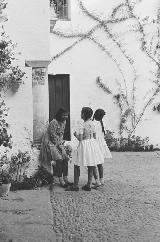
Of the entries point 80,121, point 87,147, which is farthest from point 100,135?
point 80,121

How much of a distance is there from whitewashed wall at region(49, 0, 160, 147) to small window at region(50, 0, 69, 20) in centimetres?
19

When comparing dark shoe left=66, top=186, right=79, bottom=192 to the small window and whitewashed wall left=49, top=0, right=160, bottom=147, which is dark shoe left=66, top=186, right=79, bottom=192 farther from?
the small window

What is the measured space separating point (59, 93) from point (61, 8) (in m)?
2.27

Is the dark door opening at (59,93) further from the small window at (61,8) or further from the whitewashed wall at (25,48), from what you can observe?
the whitewashed wall at (25,48)

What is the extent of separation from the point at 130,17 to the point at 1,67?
6.35 meters

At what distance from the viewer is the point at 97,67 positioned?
13484mm

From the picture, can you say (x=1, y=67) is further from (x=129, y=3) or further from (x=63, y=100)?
(x=129, y=3)

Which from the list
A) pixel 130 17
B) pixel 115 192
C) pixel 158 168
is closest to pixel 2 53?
pixel 115 192

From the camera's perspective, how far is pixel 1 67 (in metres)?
8.09

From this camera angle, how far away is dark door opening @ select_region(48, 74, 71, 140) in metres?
13.3

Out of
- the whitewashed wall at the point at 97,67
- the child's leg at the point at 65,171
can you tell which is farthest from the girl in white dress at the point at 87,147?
the whitewashed wall at the point at 97,67

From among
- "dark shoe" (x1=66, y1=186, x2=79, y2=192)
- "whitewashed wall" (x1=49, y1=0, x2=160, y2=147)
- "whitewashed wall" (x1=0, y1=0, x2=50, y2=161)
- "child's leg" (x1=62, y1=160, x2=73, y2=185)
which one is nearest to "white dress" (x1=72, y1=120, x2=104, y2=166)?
"child's leg" (x1=62, y1=160, x2=73, y2=185)

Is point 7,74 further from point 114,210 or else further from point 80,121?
point 114,210

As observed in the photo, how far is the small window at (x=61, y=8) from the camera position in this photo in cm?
1323
